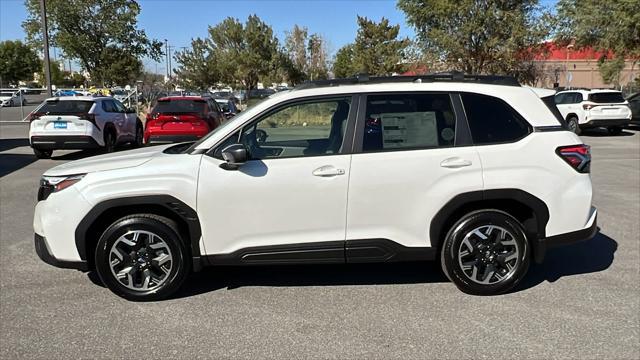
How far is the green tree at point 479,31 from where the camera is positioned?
2388 centimetres

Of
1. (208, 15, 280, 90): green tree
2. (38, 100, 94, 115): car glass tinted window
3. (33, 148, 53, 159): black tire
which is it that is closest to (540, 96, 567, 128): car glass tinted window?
(38, 100, 94, 115): car glass tinted window

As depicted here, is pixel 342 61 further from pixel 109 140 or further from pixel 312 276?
pixel 312 276

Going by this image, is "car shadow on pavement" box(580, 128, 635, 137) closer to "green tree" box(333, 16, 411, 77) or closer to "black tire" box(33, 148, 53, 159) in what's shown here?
"green tree" box(333, 16, 411, 77)

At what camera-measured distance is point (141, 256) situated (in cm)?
429

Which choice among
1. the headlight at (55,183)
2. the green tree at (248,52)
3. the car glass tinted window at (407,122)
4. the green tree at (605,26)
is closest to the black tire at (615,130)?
the green tree at (605,26)

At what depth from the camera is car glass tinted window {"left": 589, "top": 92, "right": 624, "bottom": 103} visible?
1897cm

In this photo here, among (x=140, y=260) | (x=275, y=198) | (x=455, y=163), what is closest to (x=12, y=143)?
(x=140, y=260)

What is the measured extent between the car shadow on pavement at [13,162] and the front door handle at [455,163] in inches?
389

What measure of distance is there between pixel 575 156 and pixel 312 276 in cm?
251

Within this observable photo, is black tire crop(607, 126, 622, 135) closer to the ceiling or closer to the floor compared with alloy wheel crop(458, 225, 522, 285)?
closer to the ceiling

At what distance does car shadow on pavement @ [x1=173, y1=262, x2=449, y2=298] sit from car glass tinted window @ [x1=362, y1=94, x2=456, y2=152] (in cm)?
129

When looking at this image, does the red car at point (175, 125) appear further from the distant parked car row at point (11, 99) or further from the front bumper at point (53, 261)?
the distant parked car row at point (11, 99)

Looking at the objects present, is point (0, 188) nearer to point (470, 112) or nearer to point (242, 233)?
point (242, 233)

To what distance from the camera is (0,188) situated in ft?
30.8
